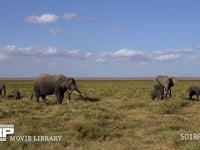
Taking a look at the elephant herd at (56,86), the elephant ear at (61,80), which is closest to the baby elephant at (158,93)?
the elephant herd at (56,86)

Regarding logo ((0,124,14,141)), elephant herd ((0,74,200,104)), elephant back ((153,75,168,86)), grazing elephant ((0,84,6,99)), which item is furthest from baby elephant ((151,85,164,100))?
logo ((0,124,14,141))

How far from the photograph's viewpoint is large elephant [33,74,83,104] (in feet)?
76.7

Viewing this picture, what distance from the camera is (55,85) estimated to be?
933 inches

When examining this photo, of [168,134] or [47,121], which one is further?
[47,121]

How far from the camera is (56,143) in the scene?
10836 millimetres

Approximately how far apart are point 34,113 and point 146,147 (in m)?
9.16

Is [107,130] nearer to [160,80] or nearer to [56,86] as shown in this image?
[56,86]

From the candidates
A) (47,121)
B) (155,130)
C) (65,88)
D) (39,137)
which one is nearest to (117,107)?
(65,88)

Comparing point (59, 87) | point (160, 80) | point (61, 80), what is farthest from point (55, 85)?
point (160, 80)

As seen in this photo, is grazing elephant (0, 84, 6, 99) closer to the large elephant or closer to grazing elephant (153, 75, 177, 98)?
the large elephant

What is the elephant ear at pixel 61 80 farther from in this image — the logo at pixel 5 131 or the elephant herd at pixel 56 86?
the logo at pixel 5 131

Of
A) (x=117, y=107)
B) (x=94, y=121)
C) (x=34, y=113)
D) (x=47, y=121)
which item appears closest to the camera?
(x=94, y=121)

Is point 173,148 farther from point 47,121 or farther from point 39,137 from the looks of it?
point 47,121

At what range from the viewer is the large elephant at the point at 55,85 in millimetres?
23384
